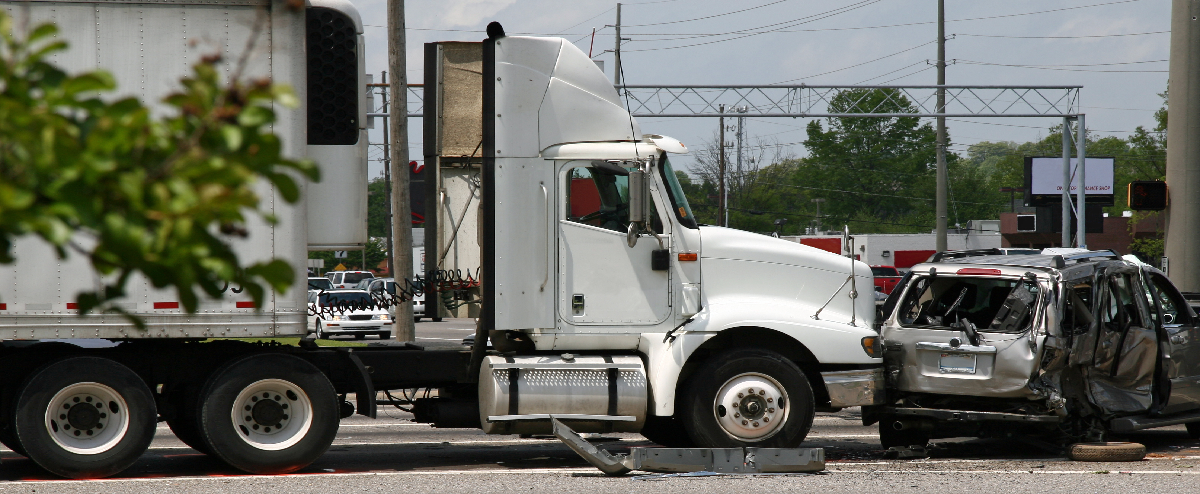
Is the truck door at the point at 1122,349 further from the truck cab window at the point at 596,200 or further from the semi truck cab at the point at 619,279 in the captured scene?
the truck cab window at the point at 596,200

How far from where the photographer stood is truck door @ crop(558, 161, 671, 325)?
891 cm

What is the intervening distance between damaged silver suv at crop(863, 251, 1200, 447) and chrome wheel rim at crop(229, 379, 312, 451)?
4.63 meters

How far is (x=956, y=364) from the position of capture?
9148 mm

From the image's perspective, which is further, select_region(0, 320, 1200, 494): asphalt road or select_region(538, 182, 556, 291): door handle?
select_region(538, 182, 556, 291): door handle

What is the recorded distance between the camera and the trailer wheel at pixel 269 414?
829 cm

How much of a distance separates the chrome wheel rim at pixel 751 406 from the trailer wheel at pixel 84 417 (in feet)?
13.9

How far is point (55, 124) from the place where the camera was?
2.24 meters

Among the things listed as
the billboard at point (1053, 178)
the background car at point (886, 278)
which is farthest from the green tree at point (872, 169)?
the background car at point (886, 278)

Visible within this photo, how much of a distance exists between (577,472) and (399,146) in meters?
9.75

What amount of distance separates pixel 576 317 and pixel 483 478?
55.7 inches

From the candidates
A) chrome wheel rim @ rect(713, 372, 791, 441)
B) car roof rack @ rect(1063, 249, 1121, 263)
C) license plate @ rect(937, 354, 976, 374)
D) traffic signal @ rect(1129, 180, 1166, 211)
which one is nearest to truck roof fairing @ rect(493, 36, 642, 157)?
chrome wheel rim @ rect(713, 372, 791, 441)

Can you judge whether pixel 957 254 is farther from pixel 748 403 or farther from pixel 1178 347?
pixel 748 403

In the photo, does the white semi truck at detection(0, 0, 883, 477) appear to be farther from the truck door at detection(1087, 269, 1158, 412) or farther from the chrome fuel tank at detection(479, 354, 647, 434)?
the truck door at detection(1087, 269, 1158, 412)

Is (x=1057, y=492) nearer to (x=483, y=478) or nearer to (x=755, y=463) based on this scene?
(x=755, y=463)
